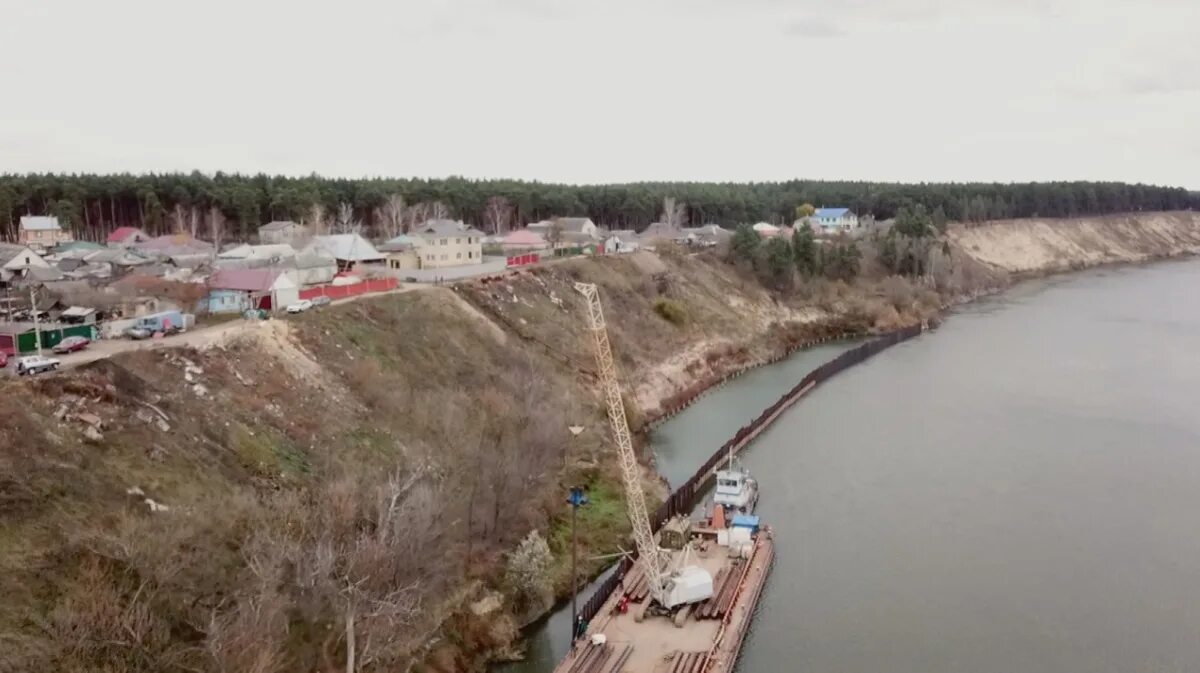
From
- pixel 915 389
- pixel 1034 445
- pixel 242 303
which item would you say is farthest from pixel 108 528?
pixel 915 389

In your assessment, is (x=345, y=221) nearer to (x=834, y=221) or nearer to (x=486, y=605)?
(x=834, y=221)

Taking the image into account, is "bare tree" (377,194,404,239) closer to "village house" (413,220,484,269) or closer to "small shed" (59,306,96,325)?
"village house" (413,220,484,269)

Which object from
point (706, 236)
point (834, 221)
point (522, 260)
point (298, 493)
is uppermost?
point (834, 221)

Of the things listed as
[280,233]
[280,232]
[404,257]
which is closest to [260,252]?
[404,257]

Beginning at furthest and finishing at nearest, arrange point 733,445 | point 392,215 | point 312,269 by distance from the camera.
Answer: point 392,215, point 312,269, point 733,445

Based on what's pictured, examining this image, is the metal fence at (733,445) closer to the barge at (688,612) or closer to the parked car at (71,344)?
the barge at (688,612)

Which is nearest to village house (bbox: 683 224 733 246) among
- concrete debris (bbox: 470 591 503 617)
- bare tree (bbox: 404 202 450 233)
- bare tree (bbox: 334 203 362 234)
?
bare tree (bbox: 404 202 450 233)

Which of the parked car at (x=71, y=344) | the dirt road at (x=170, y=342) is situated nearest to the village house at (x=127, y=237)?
the dirt road at (x=170, y=342)

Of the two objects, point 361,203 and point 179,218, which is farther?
point 361,203
